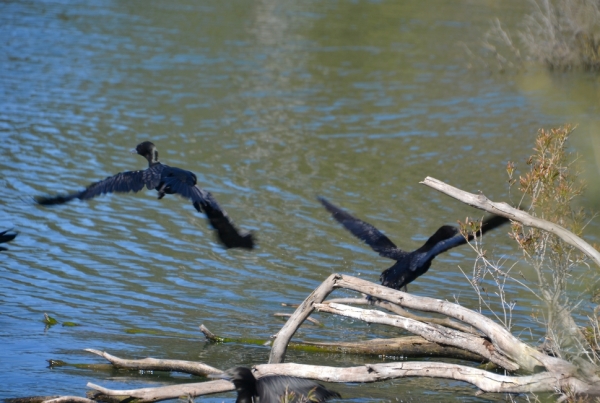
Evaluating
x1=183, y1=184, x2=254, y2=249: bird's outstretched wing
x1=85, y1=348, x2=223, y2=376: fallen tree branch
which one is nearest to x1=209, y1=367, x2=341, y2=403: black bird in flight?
x1=85, y1=348, x2=223, y2=376: fallen tree branch

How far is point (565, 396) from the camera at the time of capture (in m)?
5.11

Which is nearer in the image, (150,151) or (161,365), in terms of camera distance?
(161,365)

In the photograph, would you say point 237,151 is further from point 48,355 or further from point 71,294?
point 48,355

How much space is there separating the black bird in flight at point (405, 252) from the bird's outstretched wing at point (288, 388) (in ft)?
5.62

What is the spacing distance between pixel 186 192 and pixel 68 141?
7.74 meters

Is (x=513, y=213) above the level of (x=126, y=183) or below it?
below

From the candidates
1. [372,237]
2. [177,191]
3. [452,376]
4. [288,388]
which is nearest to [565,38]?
[372,237]

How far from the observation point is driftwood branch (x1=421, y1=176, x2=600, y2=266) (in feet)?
17.3

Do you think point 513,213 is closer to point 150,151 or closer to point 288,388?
point 288,388

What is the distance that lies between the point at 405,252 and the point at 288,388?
103 inches

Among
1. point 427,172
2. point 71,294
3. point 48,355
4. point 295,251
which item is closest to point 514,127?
point 427,172

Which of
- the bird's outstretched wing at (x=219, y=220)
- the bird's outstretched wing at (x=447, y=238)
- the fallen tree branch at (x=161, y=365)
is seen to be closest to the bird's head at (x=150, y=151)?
the bird's outstretched wing at (x=219, y=220)

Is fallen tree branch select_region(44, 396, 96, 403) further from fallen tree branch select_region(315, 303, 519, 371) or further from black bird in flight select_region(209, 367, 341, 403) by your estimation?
fallen tree branch select_region(315, 303, 519, 371)

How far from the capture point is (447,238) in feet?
23.6
